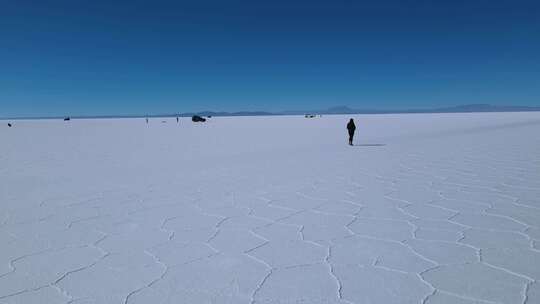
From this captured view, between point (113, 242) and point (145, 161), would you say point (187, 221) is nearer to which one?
point (113, 242)

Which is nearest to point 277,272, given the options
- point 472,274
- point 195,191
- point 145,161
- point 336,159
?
point 472,274

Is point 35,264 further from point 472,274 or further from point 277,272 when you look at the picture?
point 472,274

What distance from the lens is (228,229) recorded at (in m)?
3.62

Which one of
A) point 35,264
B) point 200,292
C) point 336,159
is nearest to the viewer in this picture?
point 200,292

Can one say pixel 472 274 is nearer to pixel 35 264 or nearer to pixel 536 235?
pixel 536 235

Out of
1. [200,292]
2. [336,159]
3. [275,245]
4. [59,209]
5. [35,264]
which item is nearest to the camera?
[200,292]

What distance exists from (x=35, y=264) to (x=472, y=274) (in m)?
3.25

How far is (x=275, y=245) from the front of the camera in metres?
3.17

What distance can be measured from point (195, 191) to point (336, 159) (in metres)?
4.47

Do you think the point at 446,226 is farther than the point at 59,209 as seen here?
No

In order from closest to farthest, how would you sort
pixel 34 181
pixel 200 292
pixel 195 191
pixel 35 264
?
pixel 200 292 < pixel 35 264 < pixel 195 191 < pixel 34 181

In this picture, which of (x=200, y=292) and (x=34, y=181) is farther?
(x=34, y=181)

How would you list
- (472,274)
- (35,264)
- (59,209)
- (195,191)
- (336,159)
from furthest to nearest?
(336,159)
(195,191)
(59,209)
(35,264)
(472,274)

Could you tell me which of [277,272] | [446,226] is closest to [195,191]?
[277,272]
